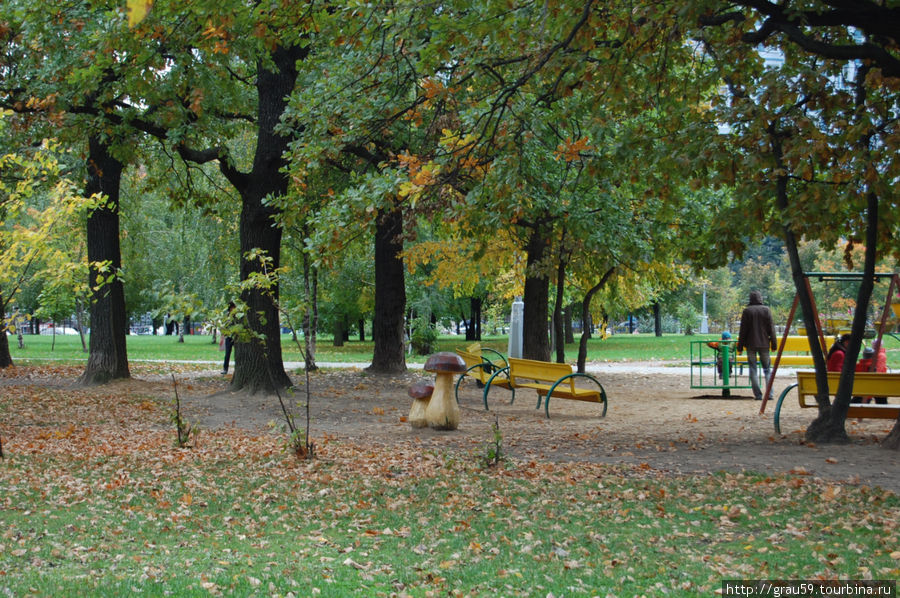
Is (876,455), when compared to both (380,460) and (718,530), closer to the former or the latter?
(718,530)

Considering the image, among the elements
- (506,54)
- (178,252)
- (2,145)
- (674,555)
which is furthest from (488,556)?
(178,252)

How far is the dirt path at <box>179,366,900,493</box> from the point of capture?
8000mm

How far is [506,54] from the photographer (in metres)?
9.34

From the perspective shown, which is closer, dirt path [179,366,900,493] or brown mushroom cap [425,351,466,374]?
dirt path [179,366,900,493]

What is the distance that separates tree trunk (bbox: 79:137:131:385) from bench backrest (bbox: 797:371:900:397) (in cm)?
1238

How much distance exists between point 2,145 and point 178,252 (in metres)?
18.1

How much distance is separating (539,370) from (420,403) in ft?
7.76

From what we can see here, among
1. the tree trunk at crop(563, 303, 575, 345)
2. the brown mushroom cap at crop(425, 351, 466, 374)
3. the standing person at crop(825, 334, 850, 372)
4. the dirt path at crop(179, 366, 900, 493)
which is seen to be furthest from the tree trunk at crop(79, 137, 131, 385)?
the tree trunk at crop(563, 303, 575, 345)

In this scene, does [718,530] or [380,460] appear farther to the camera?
[380,460]

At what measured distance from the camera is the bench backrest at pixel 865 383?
9.00 meters

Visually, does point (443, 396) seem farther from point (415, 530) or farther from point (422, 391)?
point (415, 530)

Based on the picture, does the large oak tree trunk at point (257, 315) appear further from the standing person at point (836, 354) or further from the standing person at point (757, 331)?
the standing person at point (836, 354)

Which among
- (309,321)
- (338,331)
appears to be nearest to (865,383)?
(309,321)

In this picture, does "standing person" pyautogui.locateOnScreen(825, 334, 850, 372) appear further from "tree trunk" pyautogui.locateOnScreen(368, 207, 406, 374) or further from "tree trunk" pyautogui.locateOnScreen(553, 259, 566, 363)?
"tree trunk" pyautogui.locateOnScreen(368, 207, 406, 374)
